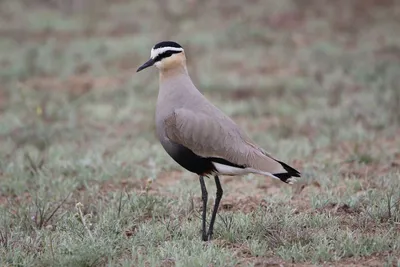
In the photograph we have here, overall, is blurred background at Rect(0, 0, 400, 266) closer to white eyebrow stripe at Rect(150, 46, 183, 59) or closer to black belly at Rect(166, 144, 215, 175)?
black belly at Rect(166, 144, 215, 175)

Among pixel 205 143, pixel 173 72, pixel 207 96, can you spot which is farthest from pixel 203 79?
pixel 205 143

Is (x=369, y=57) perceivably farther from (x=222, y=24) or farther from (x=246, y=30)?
(x=222, y=24)

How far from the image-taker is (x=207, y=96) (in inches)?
480

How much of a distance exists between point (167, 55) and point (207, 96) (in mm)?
7189

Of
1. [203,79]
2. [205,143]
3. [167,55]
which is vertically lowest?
[205,143]

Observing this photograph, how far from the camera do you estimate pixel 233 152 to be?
472 cm

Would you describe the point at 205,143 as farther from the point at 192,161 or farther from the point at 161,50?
the point at 161,50

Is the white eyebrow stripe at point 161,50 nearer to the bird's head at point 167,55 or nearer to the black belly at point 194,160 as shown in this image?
the bird's head at point 167,55

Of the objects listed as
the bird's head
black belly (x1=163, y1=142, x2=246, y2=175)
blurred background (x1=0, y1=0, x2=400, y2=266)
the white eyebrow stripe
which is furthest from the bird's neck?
blurred background (x1=0, y1=0, x2=400, y2=266)

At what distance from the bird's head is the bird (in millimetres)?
151

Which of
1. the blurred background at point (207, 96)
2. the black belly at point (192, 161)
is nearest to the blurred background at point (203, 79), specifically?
the blurred background at point (207, 96)

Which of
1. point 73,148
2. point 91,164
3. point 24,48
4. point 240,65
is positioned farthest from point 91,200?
point 24,48

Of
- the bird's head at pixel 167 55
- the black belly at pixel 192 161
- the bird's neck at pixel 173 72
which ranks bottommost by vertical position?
the black belly at pixel 192 161

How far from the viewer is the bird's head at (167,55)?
16.4 ft
